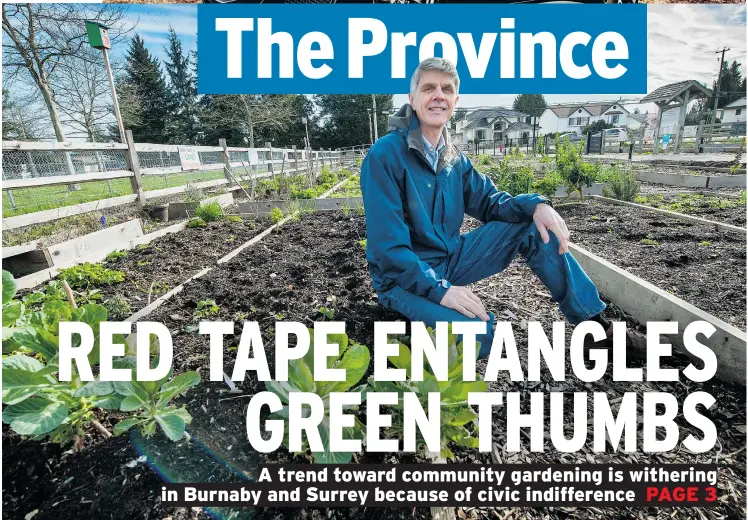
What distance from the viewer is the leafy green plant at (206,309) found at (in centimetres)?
196

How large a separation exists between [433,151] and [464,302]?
27.5 inches

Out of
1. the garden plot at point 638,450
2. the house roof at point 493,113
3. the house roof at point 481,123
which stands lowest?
the garden plot at point 638,450

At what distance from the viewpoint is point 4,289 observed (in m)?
1.10

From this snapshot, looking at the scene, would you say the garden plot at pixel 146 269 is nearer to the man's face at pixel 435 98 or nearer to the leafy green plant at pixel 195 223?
the leafy green plant at pixel 195 223

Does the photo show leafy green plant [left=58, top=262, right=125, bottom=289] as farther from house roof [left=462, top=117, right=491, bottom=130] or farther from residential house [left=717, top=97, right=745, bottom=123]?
house roof [left=462, top=117, right=491, bottom=130]

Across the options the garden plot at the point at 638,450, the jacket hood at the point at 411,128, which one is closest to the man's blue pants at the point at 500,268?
the garden plot at the point at 638,450

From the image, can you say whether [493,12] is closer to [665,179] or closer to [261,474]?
[261,474]

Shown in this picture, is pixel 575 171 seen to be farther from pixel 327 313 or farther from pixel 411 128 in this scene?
pixel 327 313

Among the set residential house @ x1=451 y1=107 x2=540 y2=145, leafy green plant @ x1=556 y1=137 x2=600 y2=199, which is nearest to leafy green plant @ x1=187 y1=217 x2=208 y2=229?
leafy green plant @ x1=556 y1=137 x2=600 y2=199

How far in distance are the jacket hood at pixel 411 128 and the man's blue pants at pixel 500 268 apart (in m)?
0.38

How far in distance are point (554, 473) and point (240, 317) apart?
1.52 metres

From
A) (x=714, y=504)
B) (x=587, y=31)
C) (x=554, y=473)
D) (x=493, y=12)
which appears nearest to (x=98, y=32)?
(x=493, y=12)

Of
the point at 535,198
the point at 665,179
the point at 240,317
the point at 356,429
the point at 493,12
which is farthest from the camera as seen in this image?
the point at 665,179

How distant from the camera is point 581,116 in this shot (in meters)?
47.1
